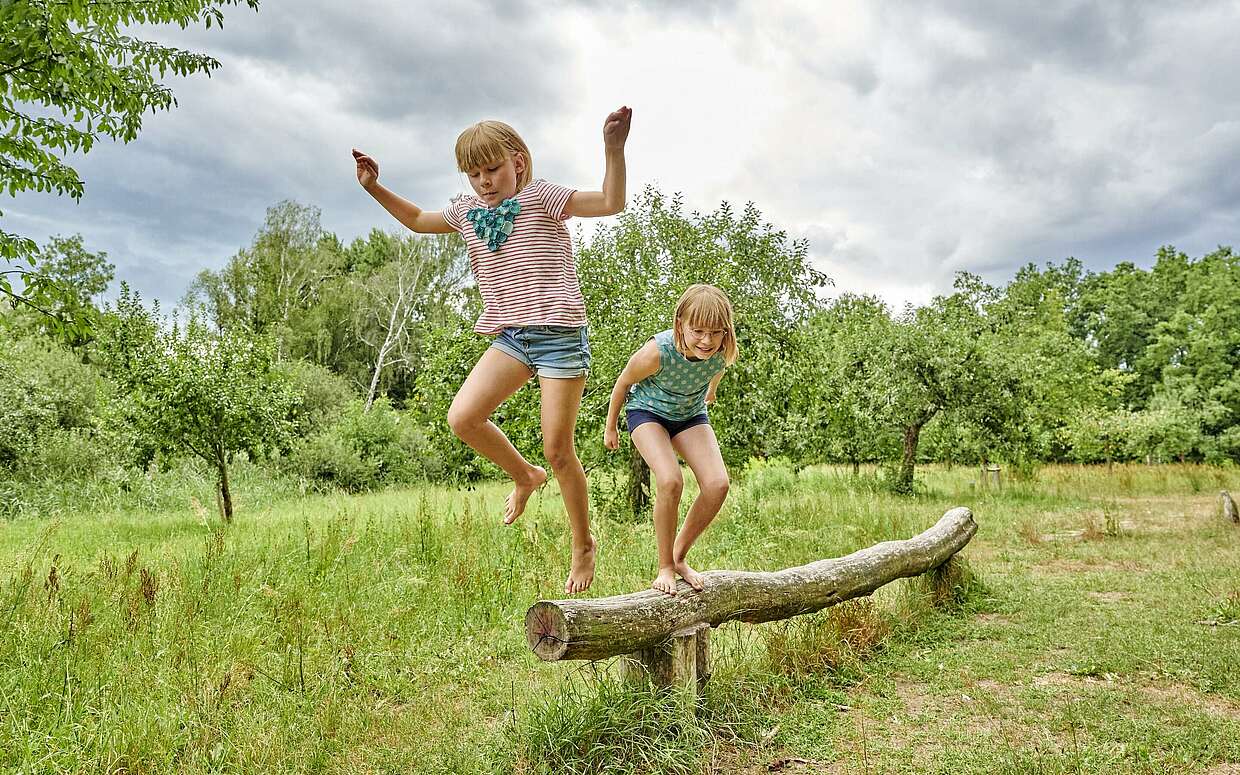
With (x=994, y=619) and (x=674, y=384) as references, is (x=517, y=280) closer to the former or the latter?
(x=674, y=384)

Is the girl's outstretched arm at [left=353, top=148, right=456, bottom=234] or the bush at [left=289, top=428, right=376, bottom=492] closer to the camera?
the girl's outstretched arm at [left=353, top=148, right=456, bottom=234]

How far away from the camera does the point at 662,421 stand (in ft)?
12.7

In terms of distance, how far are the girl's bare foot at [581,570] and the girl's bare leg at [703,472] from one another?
1.72 feet

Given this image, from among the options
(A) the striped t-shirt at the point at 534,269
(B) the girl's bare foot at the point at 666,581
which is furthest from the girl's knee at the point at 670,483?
(A) the striped t-shirt at the point at 534,269

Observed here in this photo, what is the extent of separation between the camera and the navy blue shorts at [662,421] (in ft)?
12.6

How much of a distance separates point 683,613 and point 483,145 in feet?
8.90

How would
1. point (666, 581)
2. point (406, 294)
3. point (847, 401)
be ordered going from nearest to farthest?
1. point (666, 581)
2. point (847, 401)
3. point (406, 294)

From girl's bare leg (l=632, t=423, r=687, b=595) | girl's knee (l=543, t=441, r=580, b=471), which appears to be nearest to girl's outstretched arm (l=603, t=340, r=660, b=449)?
girl's bare leg (l=632, t=423, r=687, b=595)

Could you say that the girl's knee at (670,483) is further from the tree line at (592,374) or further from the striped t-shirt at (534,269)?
the tree line at (592,374)

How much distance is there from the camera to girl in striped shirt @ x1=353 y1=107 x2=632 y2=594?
2789 mm

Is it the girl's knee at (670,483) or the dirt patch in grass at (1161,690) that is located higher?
the girl's knee at (670,483)

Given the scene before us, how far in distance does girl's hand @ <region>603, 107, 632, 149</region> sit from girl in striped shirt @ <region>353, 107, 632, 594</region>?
25cm

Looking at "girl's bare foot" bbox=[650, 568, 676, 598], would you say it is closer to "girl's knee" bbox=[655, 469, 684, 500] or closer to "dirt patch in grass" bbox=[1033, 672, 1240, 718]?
"girl's knee" bbox=[655, 469, 684, 500]

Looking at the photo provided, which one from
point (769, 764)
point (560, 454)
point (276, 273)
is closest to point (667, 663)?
point (769, 764)
